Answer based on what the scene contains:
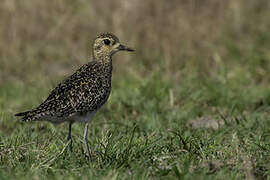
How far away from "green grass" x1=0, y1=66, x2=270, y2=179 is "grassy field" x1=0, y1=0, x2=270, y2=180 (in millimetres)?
16

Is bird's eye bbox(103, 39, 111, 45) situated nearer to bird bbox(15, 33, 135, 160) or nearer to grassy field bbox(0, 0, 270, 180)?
bird bbox(15, 33, 135, 160)

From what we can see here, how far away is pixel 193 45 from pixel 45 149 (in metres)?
5.70

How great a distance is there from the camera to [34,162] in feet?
15.4

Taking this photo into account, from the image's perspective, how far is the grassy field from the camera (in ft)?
15.3

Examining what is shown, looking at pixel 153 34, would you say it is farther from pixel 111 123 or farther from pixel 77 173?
pixel 77 173

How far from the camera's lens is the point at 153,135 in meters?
5.86

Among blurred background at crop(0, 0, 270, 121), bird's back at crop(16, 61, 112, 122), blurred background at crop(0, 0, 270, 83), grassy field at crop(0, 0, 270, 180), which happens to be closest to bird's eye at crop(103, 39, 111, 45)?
bird's back at crop(16, 61, 112, 122)

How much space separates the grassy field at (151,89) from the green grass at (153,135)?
0.02 metres

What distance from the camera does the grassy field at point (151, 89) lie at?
466 cm

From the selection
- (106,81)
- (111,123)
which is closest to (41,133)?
(111,123)

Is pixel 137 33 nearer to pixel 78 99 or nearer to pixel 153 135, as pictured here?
pixel 153 135

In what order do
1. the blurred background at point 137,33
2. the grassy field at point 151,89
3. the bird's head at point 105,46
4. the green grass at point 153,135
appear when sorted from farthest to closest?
Result: the blurred background at point 137,33 → the bird's head at point 105,46 → the grassy field at point 151,89 → the green grass at point 153,135

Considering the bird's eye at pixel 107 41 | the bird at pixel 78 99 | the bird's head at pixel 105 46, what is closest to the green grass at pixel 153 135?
the bird at pixel 78 99

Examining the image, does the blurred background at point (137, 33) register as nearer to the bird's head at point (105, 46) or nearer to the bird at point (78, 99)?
the bird's head at point (105, 46)
